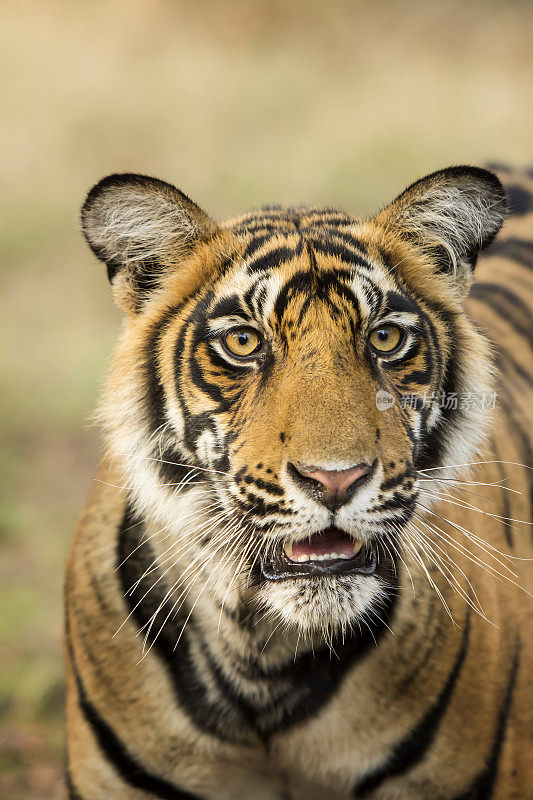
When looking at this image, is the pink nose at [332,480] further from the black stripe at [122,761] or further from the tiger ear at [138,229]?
the black stripe at [122,761]

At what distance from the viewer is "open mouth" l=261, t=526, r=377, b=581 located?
165 cm

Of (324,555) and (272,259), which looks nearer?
(324,555)

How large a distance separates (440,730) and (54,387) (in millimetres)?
3188

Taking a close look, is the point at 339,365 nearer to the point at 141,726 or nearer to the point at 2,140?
the point at 141,726

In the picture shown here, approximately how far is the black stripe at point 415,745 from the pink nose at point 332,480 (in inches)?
24.3

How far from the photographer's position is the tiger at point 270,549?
5.85 feet

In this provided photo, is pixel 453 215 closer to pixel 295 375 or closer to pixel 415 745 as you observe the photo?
pixel 295 375

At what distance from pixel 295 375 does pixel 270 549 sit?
1.01ft

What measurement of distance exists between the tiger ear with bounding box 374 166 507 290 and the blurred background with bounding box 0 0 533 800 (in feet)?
6.71

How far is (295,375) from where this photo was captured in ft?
5.50

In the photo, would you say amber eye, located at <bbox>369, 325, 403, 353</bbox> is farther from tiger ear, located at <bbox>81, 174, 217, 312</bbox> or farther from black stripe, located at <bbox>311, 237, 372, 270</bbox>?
tiger ear, located at <bbox>81, 174, 217, 312</bbox>

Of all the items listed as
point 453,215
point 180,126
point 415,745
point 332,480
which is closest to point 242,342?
point 332,480

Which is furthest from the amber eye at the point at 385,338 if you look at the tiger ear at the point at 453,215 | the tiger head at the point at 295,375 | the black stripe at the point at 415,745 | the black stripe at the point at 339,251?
the black stripe at the point at 415,745

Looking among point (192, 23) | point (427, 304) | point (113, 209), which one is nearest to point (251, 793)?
point (427, 304)
